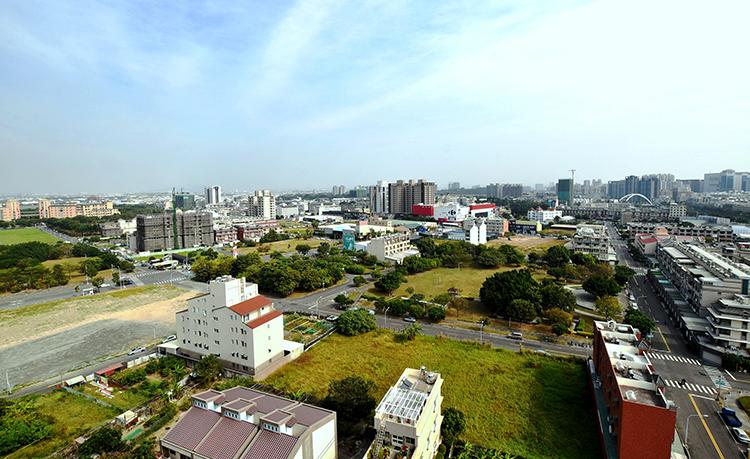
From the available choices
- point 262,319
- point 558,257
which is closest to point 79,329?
point 262,319

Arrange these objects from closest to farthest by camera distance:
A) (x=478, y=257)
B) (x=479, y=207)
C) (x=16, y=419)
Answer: (x=16, y=419)
(x=478, y=257)
(x=479, y=207)

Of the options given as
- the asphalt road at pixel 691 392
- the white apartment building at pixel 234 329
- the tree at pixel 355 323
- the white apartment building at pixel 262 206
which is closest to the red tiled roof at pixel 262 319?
the white apartment building at pixel 234 329

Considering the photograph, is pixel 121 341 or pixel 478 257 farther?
pixel 478 257

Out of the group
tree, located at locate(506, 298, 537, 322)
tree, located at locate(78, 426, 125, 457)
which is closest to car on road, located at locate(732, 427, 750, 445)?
tree, located at locate(506, 298, 537, 322)

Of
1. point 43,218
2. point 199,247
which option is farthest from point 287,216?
point 43,218

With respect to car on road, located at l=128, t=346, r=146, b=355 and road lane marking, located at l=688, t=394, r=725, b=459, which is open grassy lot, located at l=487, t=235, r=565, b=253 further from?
car on road, located at l=128, t=346, r=146, b=355

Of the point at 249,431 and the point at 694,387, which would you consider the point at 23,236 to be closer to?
the point at 249,431

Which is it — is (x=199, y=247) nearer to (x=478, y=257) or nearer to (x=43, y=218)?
(x=478, y=257)

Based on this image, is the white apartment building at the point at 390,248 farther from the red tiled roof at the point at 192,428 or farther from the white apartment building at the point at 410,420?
the red tiled roof at the point at 192,428
